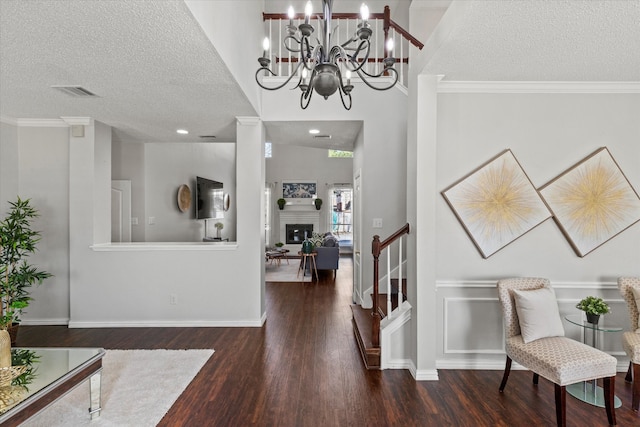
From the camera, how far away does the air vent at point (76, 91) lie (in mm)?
2914

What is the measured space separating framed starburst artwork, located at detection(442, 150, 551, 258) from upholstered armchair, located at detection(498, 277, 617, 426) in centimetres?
43

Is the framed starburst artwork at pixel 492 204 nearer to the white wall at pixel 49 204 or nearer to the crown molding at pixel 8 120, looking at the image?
the white wall at pixel 49 204

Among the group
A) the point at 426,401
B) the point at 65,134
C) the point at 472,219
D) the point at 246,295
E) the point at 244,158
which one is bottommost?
the point at 426,401

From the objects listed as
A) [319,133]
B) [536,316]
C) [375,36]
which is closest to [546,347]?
[536,316]

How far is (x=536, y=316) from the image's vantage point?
243 centimetres

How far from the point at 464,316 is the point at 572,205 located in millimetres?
1384

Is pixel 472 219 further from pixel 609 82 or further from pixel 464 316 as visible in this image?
pixel 609 82

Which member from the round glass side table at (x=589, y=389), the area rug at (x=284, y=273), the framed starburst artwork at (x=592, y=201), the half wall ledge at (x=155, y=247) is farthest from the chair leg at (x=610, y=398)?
the area rug at (x=284, y=273)

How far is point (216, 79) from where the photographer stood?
2.76m

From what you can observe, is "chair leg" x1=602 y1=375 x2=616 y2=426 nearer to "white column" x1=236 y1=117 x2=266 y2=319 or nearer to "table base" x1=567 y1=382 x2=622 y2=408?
"table base" x1=567 y1=382 x2=622 y2=408

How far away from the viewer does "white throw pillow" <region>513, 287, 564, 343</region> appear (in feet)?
7.96

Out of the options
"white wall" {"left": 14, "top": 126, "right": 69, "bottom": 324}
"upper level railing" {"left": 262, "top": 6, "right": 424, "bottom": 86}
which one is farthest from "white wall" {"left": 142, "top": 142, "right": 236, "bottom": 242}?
"upper level railing" {"left": 262, "top": 6, "right": 424, "bottom": 86}

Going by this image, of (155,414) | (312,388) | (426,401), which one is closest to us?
(155,414)

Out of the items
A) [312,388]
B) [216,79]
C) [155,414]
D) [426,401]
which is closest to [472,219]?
[426,401]
